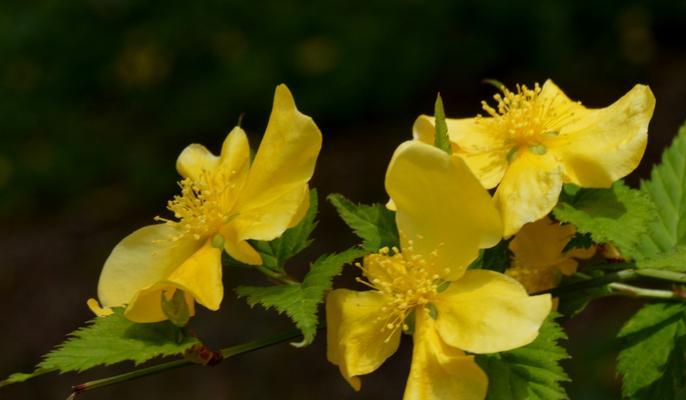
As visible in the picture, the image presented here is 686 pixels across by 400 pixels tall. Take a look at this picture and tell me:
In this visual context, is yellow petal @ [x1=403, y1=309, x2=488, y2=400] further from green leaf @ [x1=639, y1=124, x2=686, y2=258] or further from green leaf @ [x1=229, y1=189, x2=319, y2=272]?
green leaf @ [x1=639, y1=124, x2=686, y2=258]

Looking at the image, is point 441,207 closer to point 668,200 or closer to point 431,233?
point 431,233

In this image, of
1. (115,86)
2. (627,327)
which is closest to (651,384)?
(627,327)

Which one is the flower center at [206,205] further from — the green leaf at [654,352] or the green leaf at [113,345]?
the green leaf at [654,352]

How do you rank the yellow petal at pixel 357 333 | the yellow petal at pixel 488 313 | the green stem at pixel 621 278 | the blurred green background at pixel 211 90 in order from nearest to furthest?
the yellow petal at pixel 488 313 → the yellow petal at pixel 357 333 → the green stem at pixel 621 278 → the blurred green background at pixel 211 90

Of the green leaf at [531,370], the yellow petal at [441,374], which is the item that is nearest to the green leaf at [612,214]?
the green leaf at [531,370]

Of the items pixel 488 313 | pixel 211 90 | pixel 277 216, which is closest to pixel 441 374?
pixel 488 313

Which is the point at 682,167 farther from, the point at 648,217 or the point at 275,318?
the point at 275,318

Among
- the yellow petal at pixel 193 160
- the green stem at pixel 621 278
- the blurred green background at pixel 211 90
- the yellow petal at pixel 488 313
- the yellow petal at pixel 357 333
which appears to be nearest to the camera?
the yellow petal at pixel 488 313
